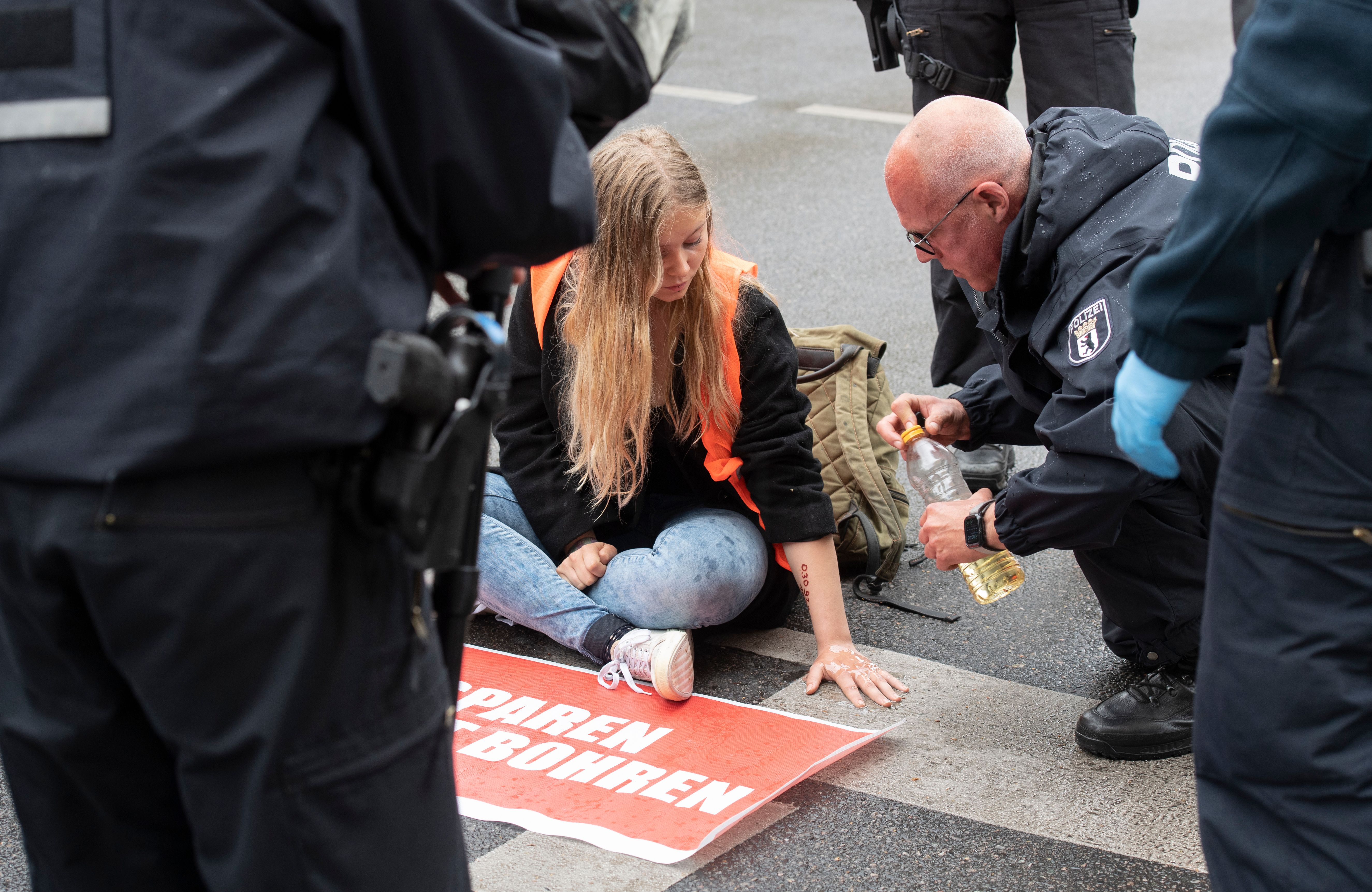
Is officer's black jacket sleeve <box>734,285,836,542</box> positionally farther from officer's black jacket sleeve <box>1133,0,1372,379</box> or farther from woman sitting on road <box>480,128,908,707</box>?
officer's black jacket sleeve <box>1133,0,1372,379</box>

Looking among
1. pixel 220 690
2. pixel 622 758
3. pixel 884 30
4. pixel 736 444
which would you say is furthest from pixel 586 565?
pixel 884 30

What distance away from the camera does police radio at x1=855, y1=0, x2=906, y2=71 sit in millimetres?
3779

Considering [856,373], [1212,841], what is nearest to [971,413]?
[856,373]

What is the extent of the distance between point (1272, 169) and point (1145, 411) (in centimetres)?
33

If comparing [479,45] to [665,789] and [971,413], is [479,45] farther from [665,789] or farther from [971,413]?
[971,413]

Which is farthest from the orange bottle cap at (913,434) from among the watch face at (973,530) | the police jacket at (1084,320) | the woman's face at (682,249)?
the woman's face at (682,249)

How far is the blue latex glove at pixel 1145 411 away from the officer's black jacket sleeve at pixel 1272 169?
0.29 feet

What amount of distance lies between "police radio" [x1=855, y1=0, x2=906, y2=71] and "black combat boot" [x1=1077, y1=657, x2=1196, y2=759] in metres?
2.12

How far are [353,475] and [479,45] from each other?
0.40 meters

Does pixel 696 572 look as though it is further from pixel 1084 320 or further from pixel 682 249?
pixel 1084 320

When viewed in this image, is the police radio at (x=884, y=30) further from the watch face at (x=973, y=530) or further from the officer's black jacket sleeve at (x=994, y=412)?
the watch face at (x=973, y=530)

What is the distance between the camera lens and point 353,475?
1.14 meters

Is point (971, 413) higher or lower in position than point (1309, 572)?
lower

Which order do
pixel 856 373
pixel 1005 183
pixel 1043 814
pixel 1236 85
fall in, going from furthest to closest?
pixel 856 373 → pixel 1005 183 → pixel 1043 814 → pixel 1236 85
